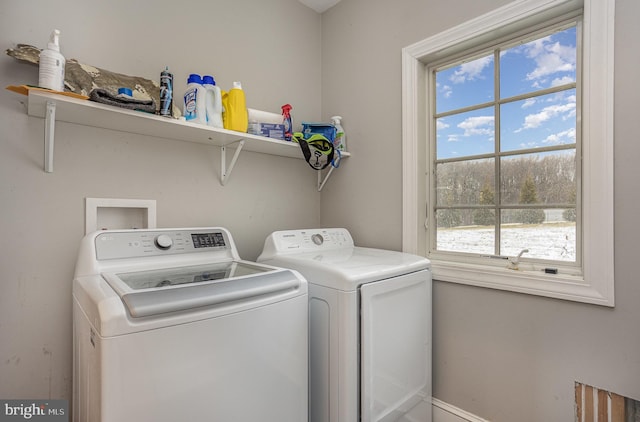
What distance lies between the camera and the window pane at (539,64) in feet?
4.81

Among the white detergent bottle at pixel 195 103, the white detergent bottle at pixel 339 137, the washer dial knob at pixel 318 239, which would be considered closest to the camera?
the white detergent bottle at pixel 195 103

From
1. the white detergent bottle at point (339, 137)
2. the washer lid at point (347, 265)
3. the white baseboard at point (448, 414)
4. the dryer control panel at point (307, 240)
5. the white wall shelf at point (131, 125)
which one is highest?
the white detergent bottle at point (339, 137)

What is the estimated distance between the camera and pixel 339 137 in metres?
2.15

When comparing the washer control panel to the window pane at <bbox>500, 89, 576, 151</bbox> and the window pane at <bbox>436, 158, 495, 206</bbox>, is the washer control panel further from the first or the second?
the window pane at <bbox>500, 89, 576, 151</bbox>

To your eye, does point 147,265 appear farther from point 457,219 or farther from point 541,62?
point 541,62

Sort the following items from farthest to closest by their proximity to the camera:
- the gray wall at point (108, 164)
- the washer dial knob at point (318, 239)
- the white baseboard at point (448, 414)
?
the washer dial knob at point (318, 239) → the white baseboard at point (448, 414) → the gray wall at point (108, 164)

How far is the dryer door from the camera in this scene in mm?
1290

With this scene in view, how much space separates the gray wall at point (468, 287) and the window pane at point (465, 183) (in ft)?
0.84

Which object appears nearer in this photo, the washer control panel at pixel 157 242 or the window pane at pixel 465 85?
the washer control panel at pixel 157 242

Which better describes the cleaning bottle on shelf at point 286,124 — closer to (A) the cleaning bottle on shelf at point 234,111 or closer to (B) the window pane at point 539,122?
(A) the cleaning bottle on shelf at point 234,111

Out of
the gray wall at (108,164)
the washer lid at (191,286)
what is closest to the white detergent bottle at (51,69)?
the gray wall at (108,164)

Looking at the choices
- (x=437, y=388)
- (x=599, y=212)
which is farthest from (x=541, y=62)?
(x=437, y=388)

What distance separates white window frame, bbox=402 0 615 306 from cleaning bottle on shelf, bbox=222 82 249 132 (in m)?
0.97

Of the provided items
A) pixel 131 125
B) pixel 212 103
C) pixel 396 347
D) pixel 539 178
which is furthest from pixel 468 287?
pixel 131 125
